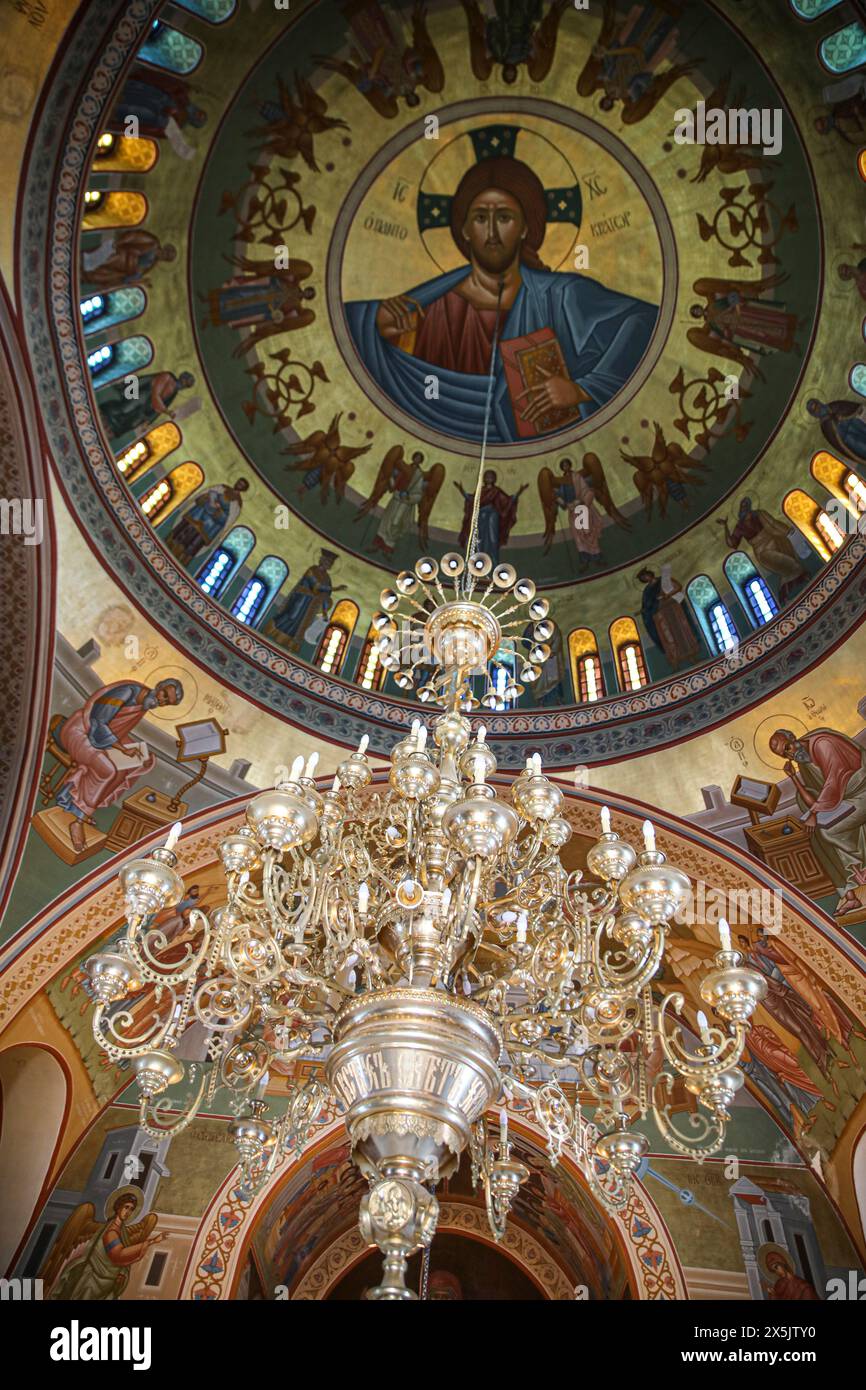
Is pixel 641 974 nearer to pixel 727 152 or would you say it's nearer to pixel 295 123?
pixel 727 152

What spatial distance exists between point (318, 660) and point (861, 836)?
5975mm

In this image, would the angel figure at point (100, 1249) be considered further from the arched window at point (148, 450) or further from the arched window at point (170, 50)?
the arched window at point (170, 50)

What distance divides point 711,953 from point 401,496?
249 inches

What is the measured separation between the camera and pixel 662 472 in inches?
475

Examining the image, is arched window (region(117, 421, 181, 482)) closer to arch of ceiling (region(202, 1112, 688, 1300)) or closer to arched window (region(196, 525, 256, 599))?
arched window (region(196, 525, 256, 599))

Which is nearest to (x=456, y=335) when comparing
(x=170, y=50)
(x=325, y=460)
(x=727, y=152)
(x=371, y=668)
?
(x=325, y=460)

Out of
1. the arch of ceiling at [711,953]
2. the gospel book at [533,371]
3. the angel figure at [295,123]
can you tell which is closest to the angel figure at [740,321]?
the gospel book at [533,371]

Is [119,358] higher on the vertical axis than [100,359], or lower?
higher

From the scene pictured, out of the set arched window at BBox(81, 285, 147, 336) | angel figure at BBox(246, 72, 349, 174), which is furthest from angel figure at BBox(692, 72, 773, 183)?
arched window at BBox(81, 285, 147, 336)

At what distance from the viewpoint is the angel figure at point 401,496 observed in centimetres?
1262

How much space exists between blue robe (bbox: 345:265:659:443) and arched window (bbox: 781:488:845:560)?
257 centimetres

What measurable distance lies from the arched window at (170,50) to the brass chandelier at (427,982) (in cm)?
689

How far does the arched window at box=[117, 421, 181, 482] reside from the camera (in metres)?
10.6

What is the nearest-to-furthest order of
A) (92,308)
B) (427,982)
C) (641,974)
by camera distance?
(641,974), (427,982), (92,308)
